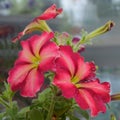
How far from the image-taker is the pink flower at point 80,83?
595mm

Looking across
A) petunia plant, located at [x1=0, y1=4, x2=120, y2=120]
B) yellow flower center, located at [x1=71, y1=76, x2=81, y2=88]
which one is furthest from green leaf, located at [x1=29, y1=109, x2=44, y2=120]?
yellow flower center, located at [x1=71, y1=76, x2=81, y2=88]

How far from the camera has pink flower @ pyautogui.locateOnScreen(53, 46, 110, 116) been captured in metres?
0.59

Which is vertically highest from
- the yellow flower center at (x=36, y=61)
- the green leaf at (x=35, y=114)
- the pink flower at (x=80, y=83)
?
the yellow flower center at (x=36, y=61)

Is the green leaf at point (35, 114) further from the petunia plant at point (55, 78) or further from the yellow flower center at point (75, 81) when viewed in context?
the yellow flower center at point (75, 81)

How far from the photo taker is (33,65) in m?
0.63

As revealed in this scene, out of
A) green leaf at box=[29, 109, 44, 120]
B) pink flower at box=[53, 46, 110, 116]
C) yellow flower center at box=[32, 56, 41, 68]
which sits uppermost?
yellow flower center at box=[32, 56, 41, 68]

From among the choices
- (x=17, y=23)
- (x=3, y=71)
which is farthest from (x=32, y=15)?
(x=3, y=71)

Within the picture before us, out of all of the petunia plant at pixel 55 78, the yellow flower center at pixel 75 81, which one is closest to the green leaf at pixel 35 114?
the petunia plant at pixel 55 78

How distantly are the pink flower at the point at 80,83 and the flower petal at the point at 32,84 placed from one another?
0.03 metres

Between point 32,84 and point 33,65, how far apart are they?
0.15 feet

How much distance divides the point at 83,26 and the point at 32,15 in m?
0.23

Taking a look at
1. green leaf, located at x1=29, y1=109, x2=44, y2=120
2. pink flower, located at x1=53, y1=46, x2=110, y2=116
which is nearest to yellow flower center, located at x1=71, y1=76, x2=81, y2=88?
pink flower, located at x1=53, y1=46, x2=110, y2=116

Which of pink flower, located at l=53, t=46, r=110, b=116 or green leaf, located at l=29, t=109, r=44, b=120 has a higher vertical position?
pink flower, located at l=53, t=46, r=110, b=116

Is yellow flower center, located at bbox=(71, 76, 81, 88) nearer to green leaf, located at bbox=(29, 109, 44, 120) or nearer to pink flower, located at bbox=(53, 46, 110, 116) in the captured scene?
pink flower, located at bbox=(53, 46, 110, 116)
